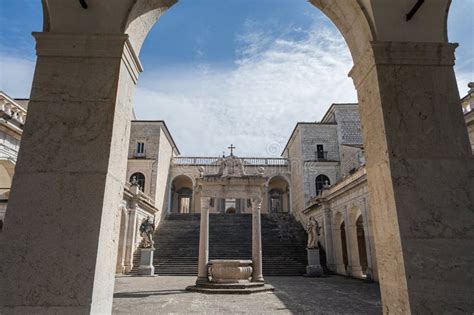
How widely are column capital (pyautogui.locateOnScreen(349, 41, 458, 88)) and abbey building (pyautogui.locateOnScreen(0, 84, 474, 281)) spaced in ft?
33.2

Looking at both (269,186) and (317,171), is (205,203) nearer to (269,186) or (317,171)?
(317,171)

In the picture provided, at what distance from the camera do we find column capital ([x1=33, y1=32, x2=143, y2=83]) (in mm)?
3172

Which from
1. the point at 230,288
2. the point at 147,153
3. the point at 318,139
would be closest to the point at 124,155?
the point at 230,288

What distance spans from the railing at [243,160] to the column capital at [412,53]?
29.8 metres

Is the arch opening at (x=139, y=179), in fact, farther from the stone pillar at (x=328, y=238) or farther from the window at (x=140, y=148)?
the stone pillar at (x=328, y=238)

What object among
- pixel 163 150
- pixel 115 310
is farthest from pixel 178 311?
pixel 163 150

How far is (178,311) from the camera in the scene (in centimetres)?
758

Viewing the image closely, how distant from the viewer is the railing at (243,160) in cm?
3331

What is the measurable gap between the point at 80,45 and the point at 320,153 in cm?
2748

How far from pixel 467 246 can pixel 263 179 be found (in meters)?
10.9

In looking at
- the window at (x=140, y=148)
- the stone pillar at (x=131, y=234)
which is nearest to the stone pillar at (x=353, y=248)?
the stone pillar at (x=131, y=234)

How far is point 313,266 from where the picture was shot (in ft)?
61.0

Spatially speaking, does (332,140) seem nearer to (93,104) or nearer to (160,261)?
(160,261)

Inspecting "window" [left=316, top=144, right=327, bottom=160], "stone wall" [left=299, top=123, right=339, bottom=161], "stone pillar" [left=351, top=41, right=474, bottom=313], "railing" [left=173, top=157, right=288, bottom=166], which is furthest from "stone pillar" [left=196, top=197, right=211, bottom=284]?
"railing" [left=173, top=157, right=288, bottom=166]
